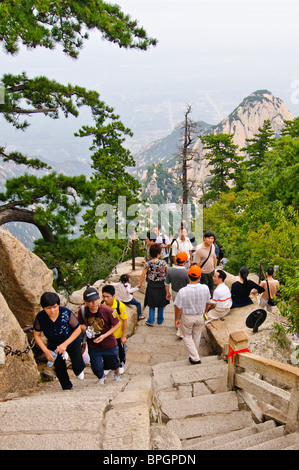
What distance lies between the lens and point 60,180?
741 cm

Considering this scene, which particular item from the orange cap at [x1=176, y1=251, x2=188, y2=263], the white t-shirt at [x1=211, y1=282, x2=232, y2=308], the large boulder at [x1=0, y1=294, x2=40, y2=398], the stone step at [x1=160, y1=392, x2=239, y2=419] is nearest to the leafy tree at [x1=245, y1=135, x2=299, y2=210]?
the white t-shirt at [x1=211, y1=282, x2=232, y2=308]

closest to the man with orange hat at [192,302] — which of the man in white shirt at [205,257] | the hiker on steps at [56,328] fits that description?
the hiker on steps at [56,328]

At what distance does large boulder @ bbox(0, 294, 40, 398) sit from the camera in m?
3.46

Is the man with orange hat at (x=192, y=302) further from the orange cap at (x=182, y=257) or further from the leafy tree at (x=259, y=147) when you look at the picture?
the leafy tree at (x=259, y=147)

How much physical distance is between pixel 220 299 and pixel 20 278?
317 cm

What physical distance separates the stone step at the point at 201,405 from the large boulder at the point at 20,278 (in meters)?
2.27

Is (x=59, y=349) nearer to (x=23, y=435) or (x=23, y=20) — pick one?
(x=23, y=435)

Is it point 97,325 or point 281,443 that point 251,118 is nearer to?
point 97,325

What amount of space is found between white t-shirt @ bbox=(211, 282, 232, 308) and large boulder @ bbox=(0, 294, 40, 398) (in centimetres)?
300

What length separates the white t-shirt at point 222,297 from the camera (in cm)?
532

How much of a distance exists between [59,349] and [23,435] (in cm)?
93

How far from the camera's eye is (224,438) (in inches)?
111

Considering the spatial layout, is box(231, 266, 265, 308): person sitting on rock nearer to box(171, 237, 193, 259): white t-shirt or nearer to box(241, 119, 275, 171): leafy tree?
box(171, 237, 193, 259): white t-shirt

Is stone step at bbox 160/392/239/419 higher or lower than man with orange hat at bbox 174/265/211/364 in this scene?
lower
